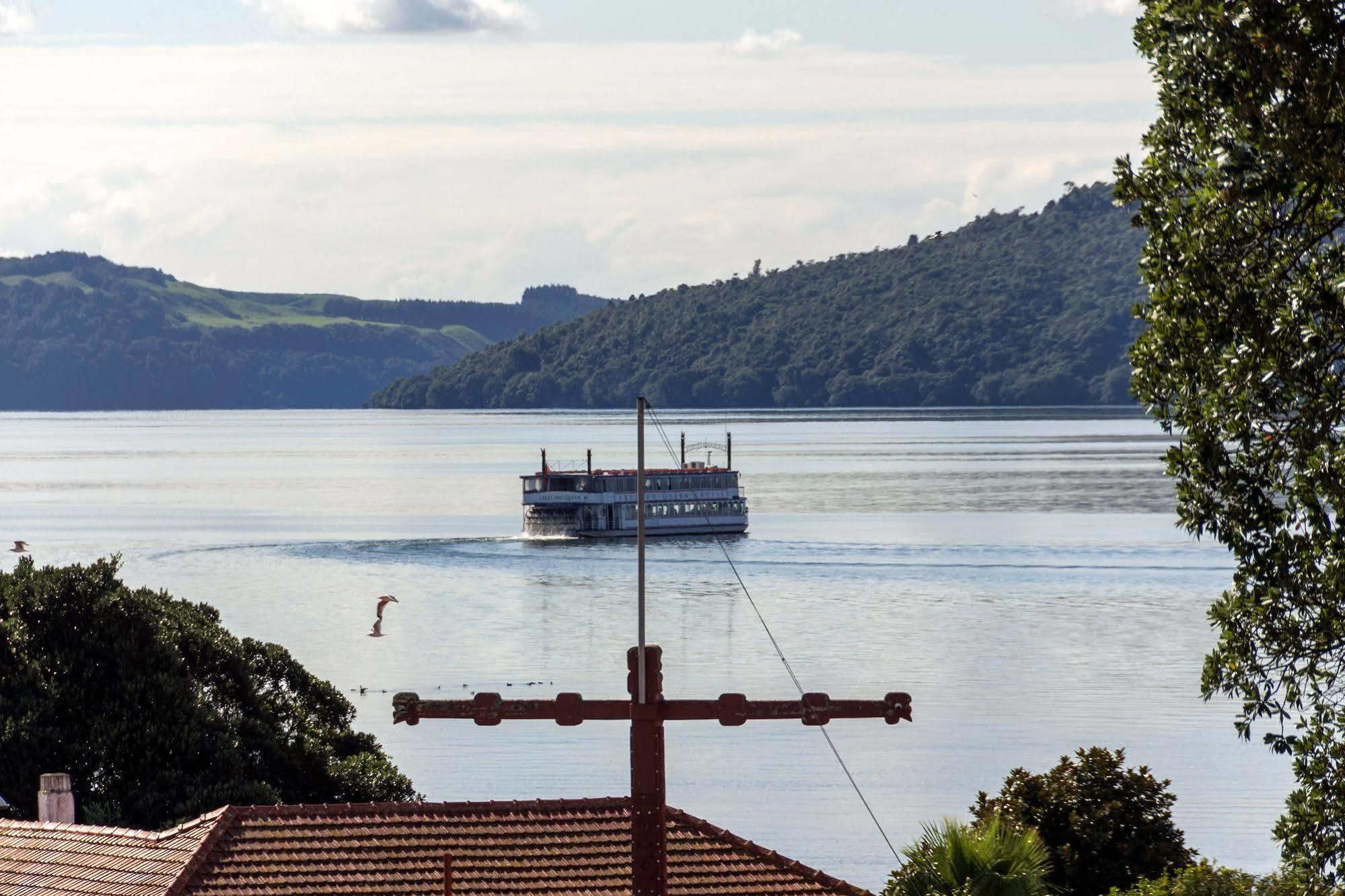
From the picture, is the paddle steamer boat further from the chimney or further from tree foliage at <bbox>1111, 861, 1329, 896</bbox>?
tree foliage at <bbox>1111, 861, 1329, 896</bbox>

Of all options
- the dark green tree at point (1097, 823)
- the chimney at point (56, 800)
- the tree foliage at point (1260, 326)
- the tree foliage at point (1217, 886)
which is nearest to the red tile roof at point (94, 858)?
the chimney at point (56, 800)

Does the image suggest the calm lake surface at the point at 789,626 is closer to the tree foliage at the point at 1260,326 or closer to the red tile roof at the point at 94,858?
the red tile roof at the point at 94,858

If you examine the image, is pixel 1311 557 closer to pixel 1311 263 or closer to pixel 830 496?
pixel 1311 263

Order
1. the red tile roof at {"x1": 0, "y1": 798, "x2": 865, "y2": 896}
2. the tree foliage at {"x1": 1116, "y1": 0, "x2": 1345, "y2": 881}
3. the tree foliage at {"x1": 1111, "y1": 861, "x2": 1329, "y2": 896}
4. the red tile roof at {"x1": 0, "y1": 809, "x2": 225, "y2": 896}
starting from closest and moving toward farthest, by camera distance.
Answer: the tree foliage at {"x1": 1116, "y1": 0, "x2": 1345, "y2": 881} → the tree foliage at {"x1": 1111, "y1": 861, "x2": 1329, "y2": 896} → the red tile roof at {"x1": 0, "y1": 809, "x2": 225, "y2": 896} → the red tile roof at {"x1": 0, "y1": 798, "x2": 865, "y2": 896}

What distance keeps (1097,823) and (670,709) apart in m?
9.17

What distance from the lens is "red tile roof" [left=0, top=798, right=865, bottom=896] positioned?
1836 centimetres

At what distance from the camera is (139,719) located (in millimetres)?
28719

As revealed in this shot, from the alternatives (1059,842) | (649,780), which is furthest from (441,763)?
(649,780)

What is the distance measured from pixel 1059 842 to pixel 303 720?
53.4 feet

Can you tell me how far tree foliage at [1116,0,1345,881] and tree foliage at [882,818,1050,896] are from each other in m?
2.39

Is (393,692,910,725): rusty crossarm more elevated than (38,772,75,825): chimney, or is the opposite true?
(393,692,910,725): rusty crossarm

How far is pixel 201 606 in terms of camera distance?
121 ft

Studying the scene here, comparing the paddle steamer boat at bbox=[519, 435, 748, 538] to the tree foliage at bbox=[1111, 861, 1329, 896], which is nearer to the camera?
the tree foliage at bbox=[1111, 861, 1329, 896]

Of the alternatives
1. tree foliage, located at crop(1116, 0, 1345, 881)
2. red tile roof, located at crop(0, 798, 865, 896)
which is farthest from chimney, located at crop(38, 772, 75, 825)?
tree foliage, located at crop(1116, 0, 1345, 881)
